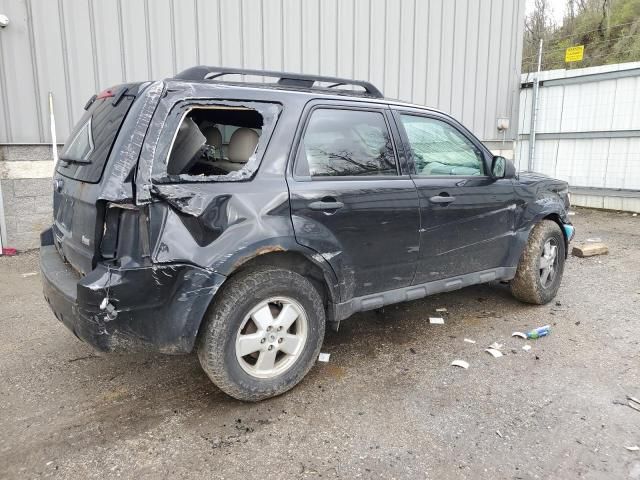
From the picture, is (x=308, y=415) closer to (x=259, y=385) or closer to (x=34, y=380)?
(x=259, y=385)

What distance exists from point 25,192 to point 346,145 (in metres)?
5.08

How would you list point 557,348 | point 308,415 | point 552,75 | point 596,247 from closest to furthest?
point 308,415 → point 557,348 → point 596,247 → point 552,75

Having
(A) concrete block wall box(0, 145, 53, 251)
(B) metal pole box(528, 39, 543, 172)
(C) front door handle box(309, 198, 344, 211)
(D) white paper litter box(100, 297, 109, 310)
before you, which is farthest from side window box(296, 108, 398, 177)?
(B) metal pole box(528, 39, 543, 172)

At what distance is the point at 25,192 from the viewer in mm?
6258

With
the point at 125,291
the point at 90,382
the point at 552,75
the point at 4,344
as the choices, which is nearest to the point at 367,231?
the point at 125,291

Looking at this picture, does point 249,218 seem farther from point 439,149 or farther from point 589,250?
point 589,250

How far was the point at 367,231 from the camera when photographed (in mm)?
3121

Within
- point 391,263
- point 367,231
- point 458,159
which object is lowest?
point 391,263

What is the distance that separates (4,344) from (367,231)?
2941 millimetres

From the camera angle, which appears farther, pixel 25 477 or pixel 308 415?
pixel 308 415

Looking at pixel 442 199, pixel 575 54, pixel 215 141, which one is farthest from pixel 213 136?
pixel 575 54

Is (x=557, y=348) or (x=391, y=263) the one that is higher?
(x=391, y=263)

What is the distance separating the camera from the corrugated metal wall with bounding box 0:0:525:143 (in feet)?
20.0

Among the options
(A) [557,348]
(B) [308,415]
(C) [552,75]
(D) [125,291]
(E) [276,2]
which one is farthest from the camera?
(C) [552,75]
